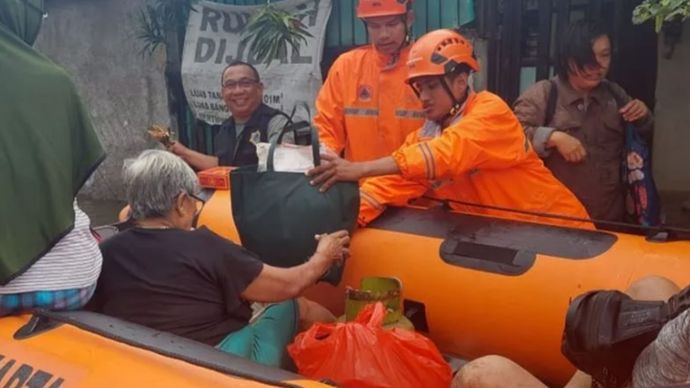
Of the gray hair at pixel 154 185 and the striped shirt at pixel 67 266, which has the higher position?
the gray hair at pixel 154 185

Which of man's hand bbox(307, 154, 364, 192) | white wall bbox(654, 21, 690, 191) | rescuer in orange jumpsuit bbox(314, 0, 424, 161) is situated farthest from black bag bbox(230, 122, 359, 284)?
white wall bbox(654, 21, 690, 191)

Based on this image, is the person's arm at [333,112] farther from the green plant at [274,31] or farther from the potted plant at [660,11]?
the green plant at [274,31]

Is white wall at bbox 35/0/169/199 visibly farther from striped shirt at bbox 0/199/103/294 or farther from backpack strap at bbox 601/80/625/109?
striped shirt at bbox 0/199/103/294

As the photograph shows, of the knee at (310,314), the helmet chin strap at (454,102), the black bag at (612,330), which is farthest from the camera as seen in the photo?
the helmet chin strap at (454,102)

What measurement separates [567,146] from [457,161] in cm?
66

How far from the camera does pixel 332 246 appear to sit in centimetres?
276

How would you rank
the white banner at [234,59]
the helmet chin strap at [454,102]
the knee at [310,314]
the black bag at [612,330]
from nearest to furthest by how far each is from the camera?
the black bag at [612,330]
the knee at [310,314]
the helmet chin strap at [454,102]
the white banner at [234,59]

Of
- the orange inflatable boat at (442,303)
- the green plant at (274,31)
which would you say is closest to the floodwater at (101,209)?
the green plant at (274,31)

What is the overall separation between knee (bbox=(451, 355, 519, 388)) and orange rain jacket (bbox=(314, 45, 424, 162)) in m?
1.78

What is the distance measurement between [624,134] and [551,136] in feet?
1.39

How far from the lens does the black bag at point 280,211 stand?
9.16 ft

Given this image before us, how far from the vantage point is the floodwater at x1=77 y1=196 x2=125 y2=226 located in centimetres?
718

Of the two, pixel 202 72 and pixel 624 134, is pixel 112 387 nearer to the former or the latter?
pixel 624 134

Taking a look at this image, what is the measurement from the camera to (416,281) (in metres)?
2.96
